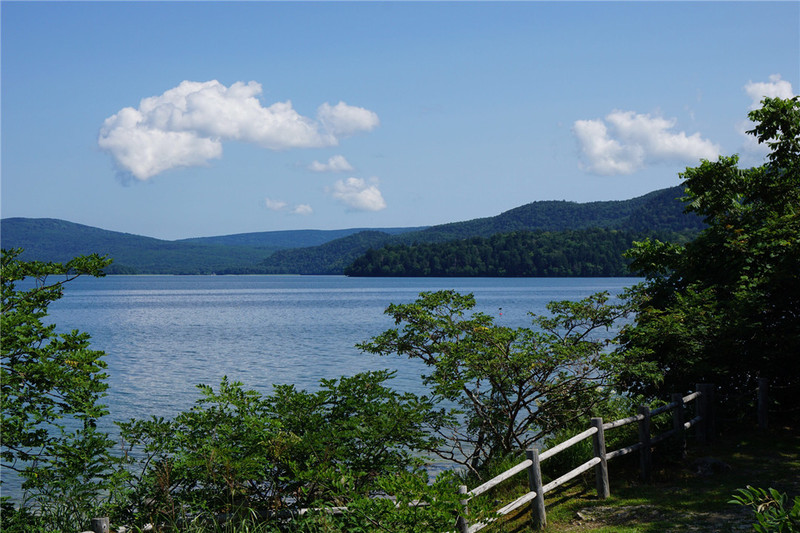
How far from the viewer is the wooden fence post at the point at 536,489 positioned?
9.46m

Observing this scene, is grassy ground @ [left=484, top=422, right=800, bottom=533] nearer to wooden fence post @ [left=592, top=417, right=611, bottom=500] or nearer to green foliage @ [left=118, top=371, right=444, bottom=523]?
wooden fence post @ [left=592, top=417, right=611, bottom=500]

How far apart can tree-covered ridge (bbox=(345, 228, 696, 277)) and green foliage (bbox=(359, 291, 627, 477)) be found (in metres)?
152

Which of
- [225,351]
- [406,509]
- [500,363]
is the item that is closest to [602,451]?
[500,363]

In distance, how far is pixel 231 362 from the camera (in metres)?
37.9

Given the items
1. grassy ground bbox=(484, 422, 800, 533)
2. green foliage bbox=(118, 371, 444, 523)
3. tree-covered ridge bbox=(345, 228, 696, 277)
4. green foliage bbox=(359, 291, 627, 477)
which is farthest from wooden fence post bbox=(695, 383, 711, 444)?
tree-covered ridge bbox=(345, 228, 696, 277)

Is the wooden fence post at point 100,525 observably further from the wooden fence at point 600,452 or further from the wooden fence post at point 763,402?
the wooden fence post at point 763,402

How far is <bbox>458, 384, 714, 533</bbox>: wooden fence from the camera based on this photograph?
356 inches

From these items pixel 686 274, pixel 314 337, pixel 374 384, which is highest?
pixel 686 274

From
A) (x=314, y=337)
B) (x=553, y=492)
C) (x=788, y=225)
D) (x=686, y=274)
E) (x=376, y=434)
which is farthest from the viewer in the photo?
(x=314, y=337)

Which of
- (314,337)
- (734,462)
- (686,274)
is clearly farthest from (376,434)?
(314,337)

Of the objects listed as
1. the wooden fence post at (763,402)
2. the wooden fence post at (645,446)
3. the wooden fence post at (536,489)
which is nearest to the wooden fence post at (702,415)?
the wooden fence post at (763,402)

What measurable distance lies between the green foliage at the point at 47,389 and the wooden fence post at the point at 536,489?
212 inches

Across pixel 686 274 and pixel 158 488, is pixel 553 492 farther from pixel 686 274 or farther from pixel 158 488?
pixel 686 274

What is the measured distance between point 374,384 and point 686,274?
9507 millimetres
